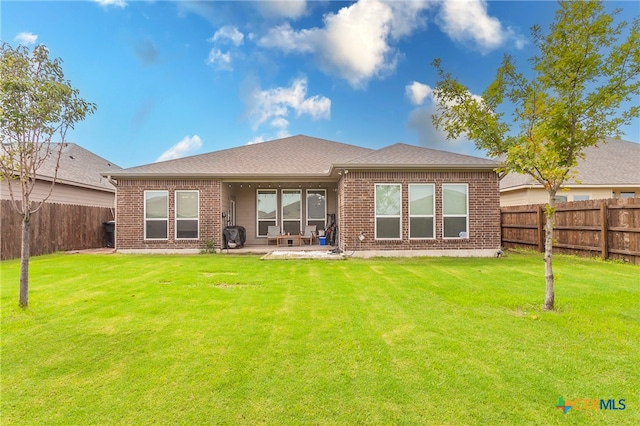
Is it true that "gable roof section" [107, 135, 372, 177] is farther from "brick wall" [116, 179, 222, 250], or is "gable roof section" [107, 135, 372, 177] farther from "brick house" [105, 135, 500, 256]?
"brick wall" [116, 179, 222, 250]

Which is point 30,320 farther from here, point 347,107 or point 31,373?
point 347,107

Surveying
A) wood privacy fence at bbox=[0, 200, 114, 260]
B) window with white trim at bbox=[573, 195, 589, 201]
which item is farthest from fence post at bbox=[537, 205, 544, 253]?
wood privacy fence at bbox=[0, 200, 114, 260]

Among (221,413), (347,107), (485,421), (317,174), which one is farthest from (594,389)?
(347,107)

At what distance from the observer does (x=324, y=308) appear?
4.96 meters

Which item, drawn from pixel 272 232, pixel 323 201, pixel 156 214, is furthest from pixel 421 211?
pixel 156 214

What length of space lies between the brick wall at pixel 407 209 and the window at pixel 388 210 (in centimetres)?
15

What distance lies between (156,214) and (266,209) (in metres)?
4.64

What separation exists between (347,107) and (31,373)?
58.8ft

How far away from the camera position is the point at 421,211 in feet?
36.2

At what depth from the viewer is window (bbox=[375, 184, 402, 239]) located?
35.9 feet

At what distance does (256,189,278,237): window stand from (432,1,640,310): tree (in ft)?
36.5

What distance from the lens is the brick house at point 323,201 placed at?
10906 mm

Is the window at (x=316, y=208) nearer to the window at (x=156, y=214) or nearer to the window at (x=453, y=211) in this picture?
the window at (x=453, y=211)

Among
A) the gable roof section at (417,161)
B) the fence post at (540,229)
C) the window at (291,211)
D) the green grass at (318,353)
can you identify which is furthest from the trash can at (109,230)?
the fence post at (540,229)
